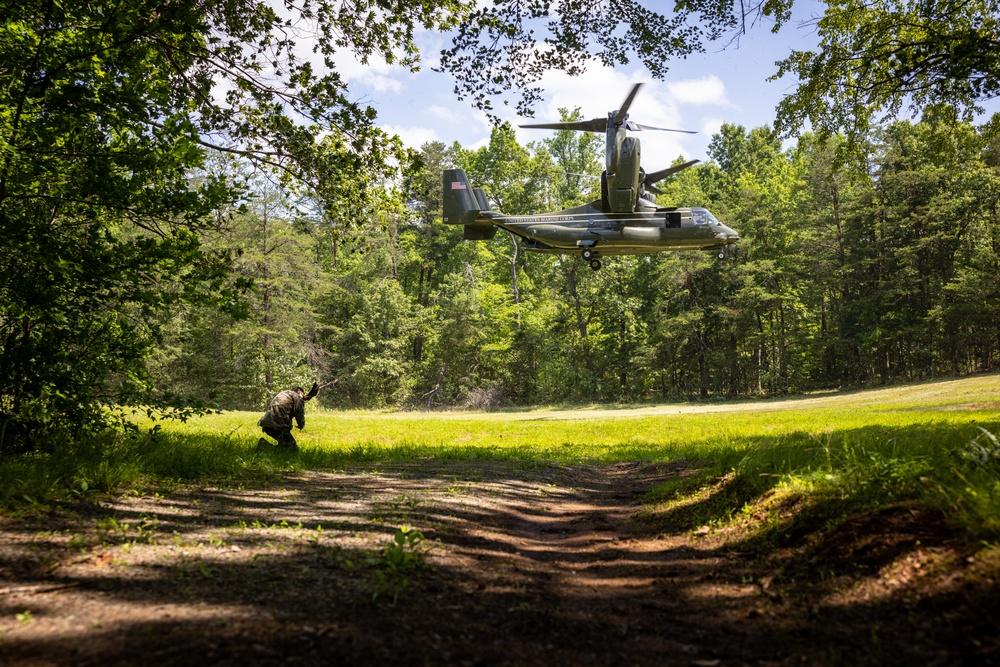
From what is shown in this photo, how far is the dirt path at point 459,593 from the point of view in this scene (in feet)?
8.81

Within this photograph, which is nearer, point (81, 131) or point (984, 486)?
point (984, 486)

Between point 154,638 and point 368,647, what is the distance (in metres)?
0.93

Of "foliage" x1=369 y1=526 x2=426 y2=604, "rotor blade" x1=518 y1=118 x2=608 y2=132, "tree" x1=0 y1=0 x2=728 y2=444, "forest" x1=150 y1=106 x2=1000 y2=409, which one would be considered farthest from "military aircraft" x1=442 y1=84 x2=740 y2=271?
"forest" x1=150 y1=106 x2=1000 y2=409

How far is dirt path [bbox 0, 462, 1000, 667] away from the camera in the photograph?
106 inches

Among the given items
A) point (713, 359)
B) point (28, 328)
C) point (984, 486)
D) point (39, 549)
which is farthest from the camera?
point (713, 359)

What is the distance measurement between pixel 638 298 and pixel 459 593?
49139 mm

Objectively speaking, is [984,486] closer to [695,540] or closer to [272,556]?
[695,540]

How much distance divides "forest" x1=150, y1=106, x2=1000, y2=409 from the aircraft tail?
50.5ft

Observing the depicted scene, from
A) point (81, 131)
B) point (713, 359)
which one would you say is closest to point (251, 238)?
point (81, 131)

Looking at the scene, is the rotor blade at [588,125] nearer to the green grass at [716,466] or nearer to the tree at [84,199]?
the green grass at [716,466]

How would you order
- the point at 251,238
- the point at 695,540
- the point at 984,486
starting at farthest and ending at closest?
the point at 251,238 → the point at 695,540 → the point at 984,486

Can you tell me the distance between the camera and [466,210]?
2408 cm

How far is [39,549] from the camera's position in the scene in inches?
161

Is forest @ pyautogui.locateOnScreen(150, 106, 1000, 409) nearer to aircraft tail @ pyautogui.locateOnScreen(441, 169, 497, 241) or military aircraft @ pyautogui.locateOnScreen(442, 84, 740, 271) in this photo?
aircraft tail @ pyautogui.locateOnScreen(441, 169, 497, 241)
